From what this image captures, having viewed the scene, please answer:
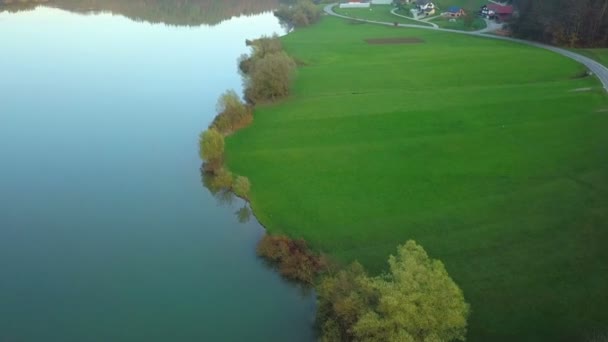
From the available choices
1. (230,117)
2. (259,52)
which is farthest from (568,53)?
(230,117)

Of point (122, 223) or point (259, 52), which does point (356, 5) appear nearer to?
point (259, 52)

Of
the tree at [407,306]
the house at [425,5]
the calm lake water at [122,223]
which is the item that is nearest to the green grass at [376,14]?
the house at [425,5]

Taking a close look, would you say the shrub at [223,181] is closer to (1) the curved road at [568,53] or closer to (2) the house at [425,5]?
(1) the curved road at [568,53]

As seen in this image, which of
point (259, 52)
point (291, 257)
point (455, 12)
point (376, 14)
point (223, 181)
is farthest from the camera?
point (376, 14)

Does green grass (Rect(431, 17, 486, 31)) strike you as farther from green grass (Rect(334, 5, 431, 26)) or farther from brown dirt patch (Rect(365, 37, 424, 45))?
brown dirt patch (Rect(365, 37, 424, 45))

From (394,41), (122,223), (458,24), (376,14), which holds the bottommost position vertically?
(122,223)

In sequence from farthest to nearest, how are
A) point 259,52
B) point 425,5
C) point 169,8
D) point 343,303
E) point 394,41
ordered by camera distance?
1. point 169,8
2. point 425,5
3. point 394,41
4. point 259,52
5. point 343,303
